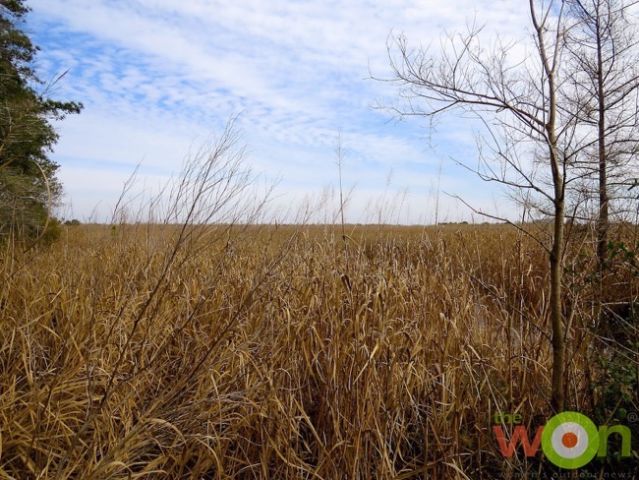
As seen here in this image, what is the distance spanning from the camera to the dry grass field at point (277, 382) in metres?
1.81

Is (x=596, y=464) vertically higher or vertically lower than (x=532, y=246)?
lower

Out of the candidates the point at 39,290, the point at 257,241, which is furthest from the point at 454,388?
the point at 257,241

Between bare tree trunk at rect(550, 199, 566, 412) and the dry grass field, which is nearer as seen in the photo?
bare tree trunk at rect(550, 199, 566, 412)

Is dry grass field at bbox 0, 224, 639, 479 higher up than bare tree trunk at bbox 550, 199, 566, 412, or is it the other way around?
bare tree trunk at bbox 550, 199, 566, 412

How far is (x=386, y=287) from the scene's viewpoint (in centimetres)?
291

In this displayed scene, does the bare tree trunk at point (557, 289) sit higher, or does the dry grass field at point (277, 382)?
the bare tree trunk at point (557, 289)

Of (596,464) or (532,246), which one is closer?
(596,464)

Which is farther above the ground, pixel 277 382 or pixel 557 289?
pixel 557 289

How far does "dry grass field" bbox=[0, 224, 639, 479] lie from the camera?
181 centimetres

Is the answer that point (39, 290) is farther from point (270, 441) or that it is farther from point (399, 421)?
point (399, 421)

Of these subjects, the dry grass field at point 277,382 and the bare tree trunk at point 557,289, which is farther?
the dry grass field at point 277,382

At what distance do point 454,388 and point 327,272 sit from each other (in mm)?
1274

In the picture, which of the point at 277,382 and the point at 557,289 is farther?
the point at 277,382

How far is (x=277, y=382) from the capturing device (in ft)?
7.07
